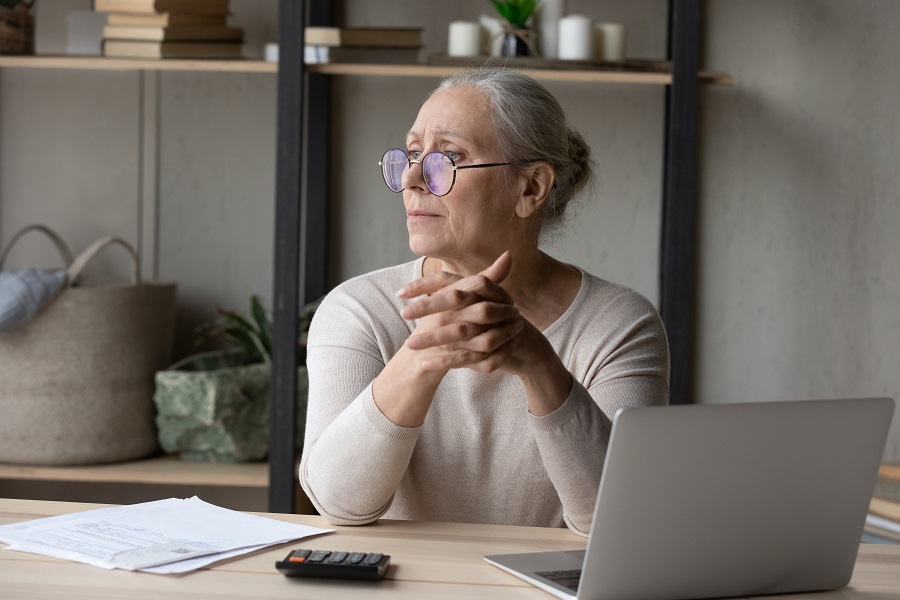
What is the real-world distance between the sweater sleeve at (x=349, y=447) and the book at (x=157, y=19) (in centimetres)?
140

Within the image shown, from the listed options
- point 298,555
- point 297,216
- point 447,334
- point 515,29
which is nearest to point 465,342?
point 447,334

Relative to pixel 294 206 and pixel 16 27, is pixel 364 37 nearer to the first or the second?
pixel 294 206

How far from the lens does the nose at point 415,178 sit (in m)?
1.62

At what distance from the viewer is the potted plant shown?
2.68 metres

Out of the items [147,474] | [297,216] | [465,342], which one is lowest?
[147,474]

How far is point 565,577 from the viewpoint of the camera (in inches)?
43.6

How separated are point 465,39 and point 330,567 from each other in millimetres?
1867

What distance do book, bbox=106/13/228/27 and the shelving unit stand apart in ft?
0.30

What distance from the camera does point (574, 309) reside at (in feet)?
5.55

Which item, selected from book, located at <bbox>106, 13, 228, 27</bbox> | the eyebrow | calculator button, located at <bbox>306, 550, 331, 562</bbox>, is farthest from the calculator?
book, located at <bbox>106, 13, 228, 27</bbox>

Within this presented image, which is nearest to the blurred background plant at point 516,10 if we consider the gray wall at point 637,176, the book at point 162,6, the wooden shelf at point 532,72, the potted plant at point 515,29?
the potted plant at point 515,29

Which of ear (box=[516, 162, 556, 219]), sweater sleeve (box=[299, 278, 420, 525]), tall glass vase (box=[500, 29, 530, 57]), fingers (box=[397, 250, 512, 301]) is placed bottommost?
sweater sleeve (box=[299, 278, 420, 525])

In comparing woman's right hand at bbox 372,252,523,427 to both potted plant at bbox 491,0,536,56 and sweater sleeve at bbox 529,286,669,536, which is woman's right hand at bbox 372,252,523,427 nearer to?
sweater sleeve at bbox 529,286,669,536

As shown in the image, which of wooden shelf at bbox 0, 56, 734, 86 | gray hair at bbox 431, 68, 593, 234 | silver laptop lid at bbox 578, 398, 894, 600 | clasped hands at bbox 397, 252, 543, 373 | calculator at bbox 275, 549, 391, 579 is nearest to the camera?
silver laptop lid at bbox 578, 398, 894, 600
